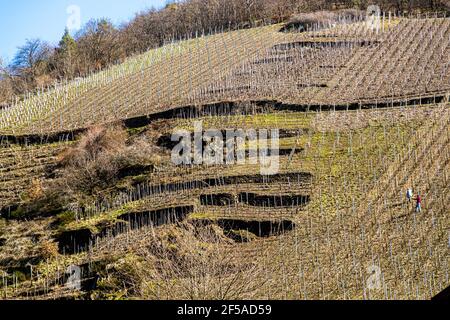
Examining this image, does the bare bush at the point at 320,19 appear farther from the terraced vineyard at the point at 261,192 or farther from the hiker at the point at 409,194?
the hiker at the point at 409,194

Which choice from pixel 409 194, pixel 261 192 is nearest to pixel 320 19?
pixel 261 192

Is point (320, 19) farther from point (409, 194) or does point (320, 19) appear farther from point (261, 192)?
point (409, 194)

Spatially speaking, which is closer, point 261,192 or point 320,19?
point 261,192

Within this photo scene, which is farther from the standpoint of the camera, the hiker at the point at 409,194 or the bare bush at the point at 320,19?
the bare bush at the point at 320,19

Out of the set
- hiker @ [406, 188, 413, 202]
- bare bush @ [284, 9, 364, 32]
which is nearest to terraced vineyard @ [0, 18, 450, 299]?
hiker @ [406, 188, 413, 202]

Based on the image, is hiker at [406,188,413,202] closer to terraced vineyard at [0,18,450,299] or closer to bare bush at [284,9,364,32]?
terraced vineyard at [0,18,450,299]

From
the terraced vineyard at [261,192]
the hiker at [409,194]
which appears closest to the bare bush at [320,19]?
the terraced vineyard at [261,192]

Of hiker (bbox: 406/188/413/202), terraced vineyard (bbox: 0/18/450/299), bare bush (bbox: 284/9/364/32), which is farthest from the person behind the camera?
bare bush (bbox: 284/9/364/32)

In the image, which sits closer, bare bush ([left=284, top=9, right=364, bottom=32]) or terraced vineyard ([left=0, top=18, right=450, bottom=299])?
terraced vineyard ([left=0, top=18, right=450, bottom=299])
